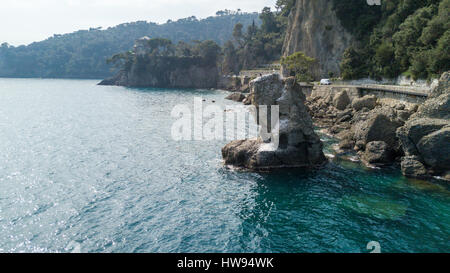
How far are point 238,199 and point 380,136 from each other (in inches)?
852

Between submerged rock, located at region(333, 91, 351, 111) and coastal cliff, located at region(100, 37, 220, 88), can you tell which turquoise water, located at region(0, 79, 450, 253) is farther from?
coastal cliff, located at region(100, 37, 220, 88)

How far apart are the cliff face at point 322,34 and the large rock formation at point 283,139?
55.5m

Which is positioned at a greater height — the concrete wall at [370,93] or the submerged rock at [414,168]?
the concrete wall at [370,93]

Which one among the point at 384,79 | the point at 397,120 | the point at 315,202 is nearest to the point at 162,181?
the point at 315,202

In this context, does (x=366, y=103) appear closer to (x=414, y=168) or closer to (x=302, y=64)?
(x=414, y=168)

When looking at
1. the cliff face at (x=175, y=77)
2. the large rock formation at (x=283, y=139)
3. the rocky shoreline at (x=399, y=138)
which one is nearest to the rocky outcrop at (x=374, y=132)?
the rocky shoreline at (x=399, y=138)

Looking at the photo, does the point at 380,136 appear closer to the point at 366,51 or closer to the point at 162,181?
the point at 162,181

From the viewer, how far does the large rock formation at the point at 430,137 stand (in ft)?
100.0

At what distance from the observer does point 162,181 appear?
3155cm

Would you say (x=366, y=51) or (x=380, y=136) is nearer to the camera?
(x=380, y=136)

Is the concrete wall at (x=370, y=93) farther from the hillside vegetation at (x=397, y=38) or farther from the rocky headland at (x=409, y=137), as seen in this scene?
the hillside vegetation at (x=397, y=38)

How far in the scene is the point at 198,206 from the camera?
2592cm

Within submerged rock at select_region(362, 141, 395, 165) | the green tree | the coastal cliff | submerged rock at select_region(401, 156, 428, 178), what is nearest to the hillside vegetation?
the green tree

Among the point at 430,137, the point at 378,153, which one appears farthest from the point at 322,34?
the point at 430,137
